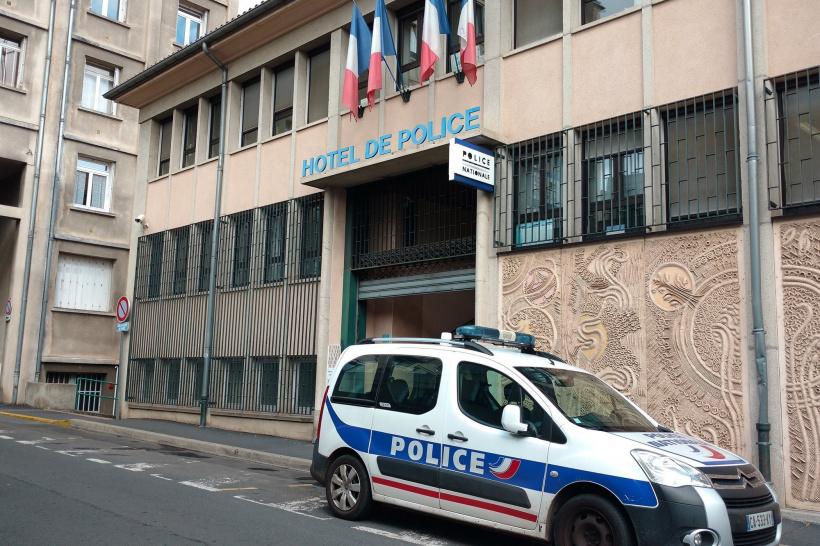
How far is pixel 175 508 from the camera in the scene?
302 inches

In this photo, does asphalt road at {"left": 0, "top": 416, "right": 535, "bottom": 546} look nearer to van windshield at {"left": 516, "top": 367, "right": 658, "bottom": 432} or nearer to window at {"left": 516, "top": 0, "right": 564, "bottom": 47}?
van windshield at {"left": 516, "top": 367, "right": 658, "bottom": 432}

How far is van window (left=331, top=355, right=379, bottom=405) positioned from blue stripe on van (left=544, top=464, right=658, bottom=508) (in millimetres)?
2242

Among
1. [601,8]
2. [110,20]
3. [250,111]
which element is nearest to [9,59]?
[110,20]

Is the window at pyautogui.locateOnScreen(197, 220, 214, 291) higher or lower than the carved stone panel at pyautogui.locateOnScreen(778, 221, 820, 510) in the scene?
higher

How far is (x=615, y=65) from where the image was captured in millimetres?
11078

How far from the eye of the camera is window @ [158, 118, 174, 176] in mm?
21266

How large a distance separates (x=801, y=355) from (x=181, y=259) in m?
15.1

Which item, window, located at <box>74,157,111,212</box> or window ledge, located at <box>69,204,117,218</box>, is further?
window, located at <box>74,157,111,212</box>

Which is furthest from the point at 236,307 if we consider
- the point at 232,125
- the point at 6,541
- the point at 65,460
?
the point at 6,541

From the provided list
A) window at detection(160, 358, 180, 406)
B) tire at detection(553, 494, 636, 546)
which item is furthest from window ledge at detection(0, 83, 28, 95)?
tire at detection(553, 494, 636, 546)

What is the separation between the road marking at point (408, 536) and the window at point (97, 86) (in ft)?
72.9

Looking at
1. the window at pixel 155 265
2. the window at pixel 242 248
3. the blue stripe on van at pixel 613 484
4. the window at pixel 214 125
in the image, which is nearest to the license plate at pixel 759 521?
the blue stripe on van at pixel 613 484

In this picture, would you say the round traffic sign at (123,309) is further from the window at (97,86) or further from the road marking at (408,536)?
the road marking at (408,536)

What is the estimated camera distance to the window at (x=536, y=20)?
12234 mm
